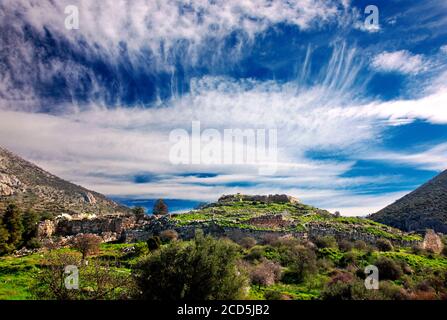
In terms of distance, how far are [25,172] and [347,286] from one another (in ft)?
331

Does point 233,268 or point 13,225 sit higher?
point 13,225

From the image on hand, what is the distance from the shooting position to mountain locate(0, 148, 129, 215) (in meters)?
82.4

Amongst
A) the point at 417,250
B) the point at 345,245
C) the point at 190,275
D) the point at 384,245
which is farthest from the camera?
the point at 384,245

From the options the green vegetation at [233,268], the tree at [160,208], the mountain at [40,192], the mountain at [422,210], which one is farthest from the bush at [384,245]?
the mountain at [40,192]

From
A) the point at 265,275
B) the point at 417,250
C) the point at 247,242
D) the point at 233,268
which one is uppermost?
the point at 247,242

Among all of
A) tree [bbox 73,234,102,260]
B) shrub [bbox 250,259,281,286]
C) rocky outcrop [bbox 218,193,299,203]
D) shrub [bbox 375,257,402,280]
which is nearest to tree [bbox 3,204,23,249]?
tree [bbox 73,234,102,260]

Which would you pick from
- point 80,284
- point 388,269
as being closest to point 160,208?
point 388,269

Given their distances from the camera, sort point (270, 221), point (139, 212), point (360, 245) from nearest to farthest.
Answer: point (360, 245) → point (270, 221) → point (139, 212)

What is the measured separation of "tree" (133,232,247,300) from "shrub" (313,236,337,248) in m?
24.1

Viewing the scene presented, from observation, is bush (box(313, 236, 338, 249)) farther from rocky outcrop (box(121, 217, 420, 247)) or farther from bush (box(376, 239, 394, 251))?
bush (box(376, 239, 394, 251))

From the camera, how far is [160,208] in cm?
7925

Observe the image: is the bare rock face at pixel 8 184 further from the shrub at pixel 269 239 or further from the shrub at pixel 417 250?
the shrub at pixel 417 250

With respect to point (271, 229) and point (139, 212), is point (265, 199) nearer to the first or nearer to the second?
point (139, 212)

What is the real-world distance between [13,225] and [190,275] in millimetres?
40935
